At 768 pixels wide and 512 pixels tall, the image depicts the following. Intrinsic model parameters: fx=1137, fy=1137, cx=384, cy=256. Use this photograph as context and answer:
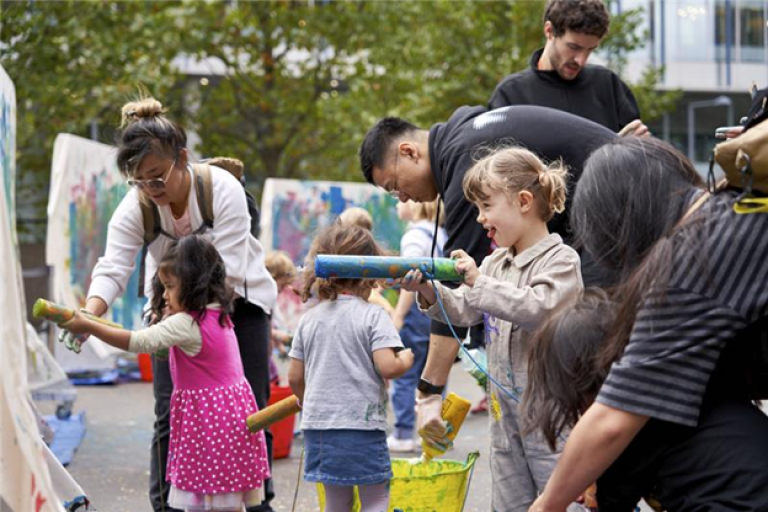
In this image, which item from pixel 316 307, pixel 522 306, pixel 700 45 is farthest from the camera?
pixel 700 45

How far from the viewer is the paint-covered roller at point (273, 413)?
13.9ft

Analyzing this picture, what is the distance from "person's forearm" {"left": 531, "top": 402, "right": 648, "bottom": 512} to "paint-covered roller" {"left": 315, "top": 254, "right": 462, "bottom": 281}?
806 mm

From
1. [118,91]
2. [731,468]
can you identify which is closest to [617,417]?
[731,468]

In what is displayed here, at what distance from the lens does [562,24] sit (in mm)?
4914

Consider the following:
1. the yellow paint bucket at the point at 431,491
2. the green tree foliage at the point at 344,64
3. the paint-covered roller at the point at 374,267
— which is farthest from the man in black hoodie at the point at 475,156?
the green tree foliage at the point at 344,64

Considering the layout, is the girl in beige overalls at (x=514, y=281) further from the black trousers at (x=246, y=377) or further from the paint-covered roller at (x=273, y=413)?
the black trousers at (x=246, y=377)

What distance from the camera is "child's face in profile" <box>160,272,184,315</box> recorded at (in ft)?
14.8

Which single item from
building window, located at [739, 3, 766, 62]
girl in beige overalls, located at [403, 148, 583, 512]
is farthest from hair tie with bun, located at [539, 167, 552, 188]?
building window, located at [739, 3, 766, 62]

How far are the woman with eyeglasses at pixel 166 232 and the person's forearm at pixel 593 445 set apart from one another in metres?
2.51

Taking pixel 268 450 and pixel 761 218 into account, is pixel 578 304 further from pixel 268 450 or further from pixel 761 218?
pixel 268 450

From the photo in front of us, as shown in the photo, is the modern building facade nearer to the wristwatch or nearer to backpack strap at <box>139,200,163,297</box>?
backpack strap at <box>139,200,163,297</box>

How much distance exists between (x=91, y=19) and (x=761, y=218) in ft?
47.0

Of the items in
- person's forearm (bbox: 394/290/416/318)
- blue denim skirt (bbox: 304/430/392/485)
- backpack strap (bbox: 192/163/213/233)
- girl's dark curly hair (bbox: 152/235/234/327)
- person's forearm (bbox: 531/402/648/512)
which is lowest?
person's forearm (bbox: 394/290/416/318)

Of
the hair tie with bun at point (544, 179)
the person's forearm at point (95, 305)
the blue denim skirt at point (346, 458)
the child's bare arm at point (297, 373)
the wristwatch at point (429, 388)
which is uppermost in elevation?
the hair tie with bun at point (544, 179)
